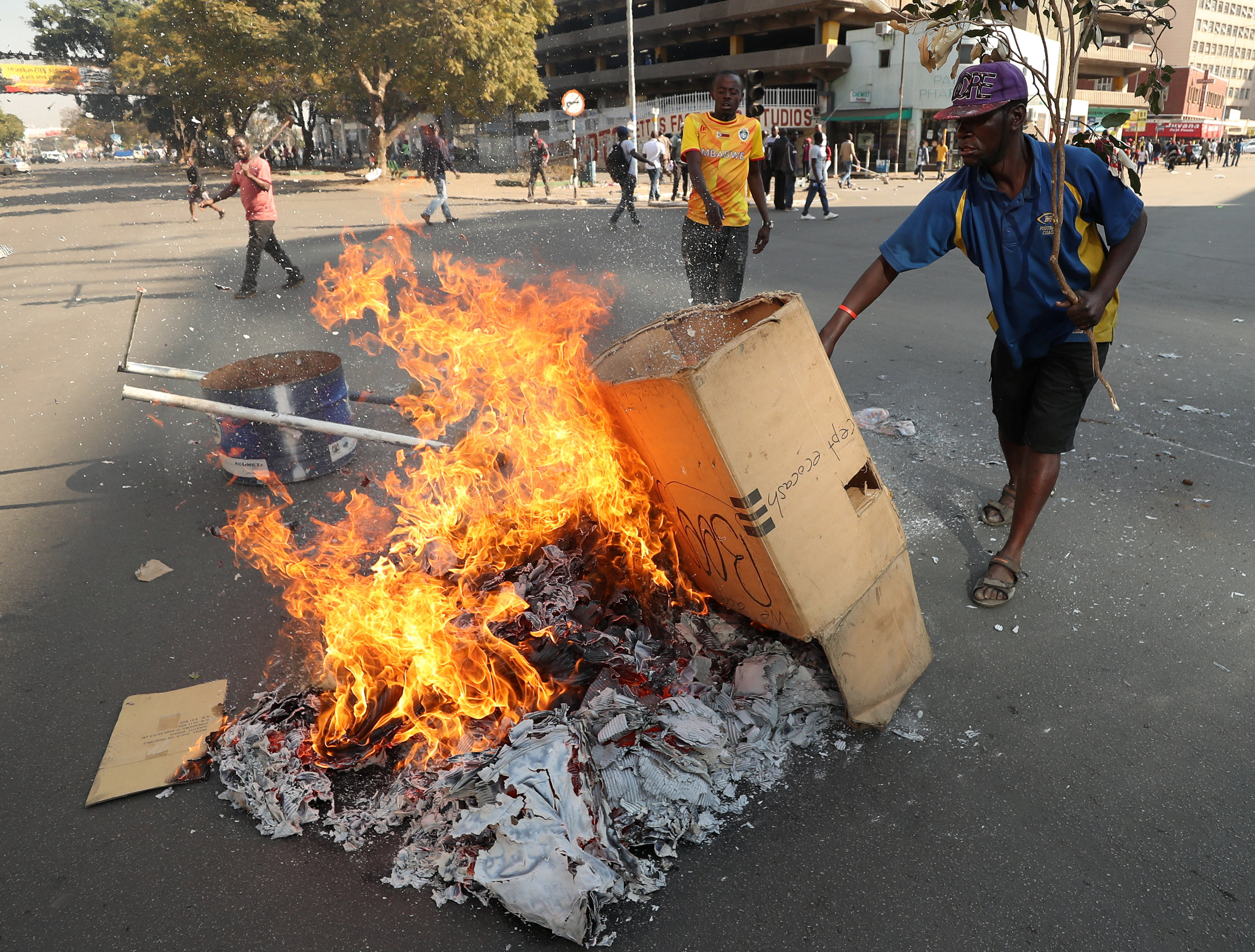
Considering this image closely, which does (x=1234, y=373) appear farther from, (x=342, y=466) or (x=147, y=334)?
(x=147, y=334)

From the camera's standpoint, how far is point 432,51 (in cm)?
2658

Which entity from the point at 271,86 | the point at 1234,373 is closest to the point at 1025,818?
the point at 1234,373

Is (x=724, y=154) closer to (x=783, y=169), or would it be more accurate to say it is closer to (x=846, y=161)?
(x=783, y=169)

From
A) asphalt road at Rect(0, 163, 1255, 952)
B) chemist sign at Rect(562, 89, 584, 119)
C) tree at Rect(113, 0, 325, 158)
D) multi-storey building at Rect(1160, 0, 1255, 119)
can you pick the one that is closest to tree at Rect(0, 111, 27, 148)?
tree at Rect(113, 0, 325, 158)

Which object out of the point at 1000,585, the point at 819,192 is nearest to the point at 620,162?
the point at 819,192

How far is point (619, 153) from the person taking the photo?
1517 cm

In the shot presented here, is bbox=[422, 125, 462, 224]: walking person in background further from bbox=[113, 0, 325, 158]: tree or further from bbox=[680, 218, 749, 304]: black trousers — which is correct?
bbox=[113, 0, 325, 158]: tree

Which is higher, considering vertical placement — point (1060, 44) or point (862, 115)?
point (862, 115)

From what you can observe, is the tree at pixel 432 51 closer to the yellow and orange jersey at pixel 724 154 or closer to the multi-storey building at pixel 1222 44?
the yellow and orange jersey at pixel 724 154

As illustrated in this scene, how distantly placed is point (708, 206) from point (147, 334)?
6.73m

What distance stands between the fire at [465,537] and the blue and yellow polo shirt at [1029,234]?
4.51 feet

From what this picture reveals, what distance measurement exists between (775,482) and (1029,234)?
1.51 meters

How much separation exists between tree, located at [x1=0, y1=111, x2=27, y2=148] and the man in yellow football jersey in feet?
435

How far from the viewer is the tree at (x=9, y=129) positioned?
3935 inches
